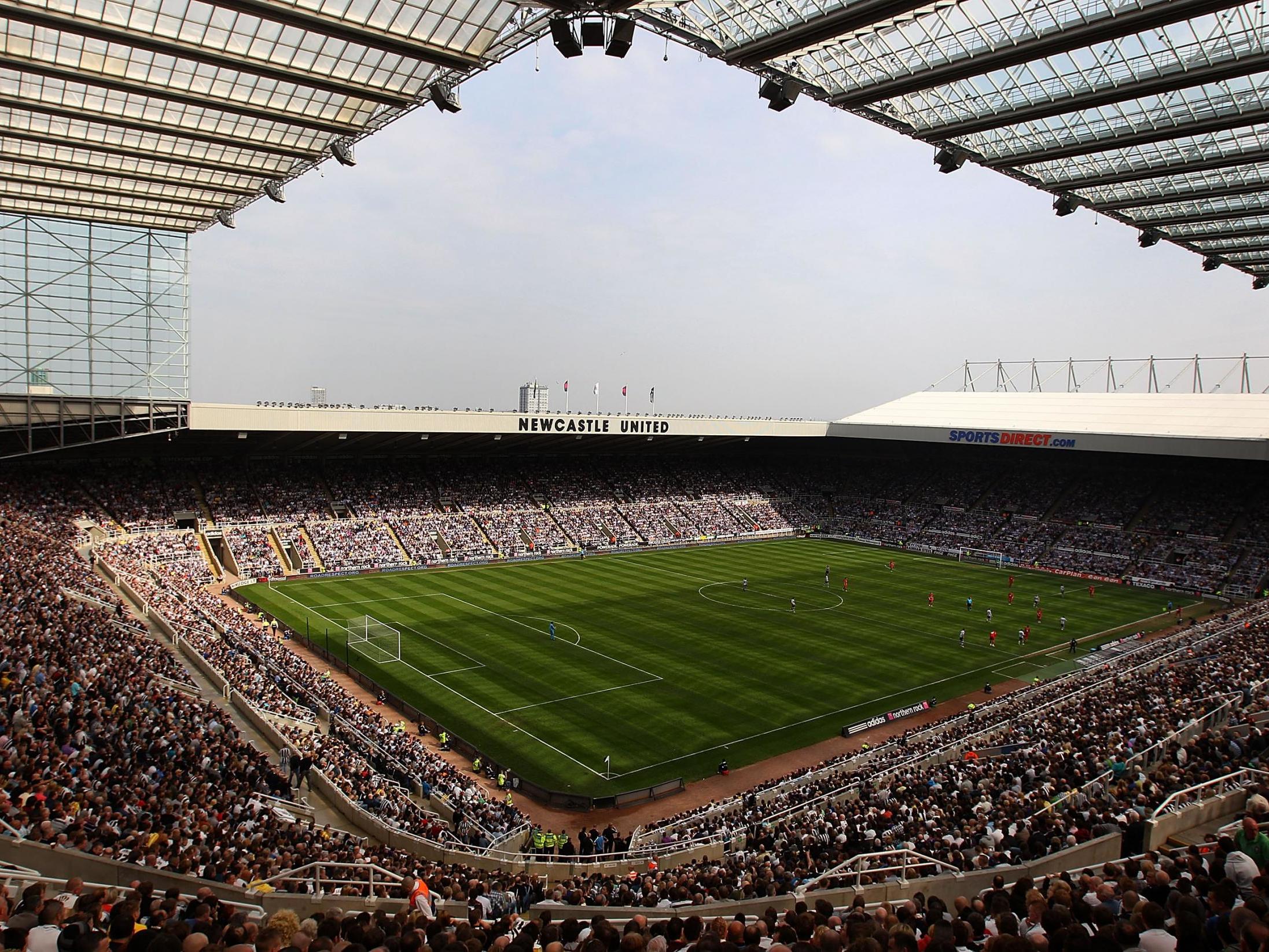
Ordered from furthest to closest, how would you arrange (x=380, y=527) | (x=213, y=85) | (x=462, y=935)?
1. (x=380, y=527)
2. (x=213, y=85)
3. (x=462, y=935)

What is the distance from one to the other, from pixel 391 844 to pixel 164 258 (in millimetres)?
33279

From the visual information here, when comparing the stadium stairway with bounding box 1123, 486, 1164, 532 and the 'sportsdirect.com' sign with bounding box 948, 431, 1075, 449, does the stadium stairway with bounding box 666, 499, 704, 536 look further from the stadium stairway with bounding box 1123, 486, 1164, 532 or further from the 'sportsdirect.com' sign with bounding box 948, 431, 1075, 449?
the stadium stairway with bounding box 1123, 486, 1164, 532

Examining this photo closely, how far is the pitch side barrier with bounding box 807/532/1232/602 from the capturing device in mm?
52188

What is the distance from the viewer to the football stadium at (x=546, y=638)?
9344mm

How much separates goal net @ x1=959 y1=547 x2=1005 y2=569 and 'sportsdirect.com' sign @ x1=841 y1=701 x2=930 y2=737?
113 feet

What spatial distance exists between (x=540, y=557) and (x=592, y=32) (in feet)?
157

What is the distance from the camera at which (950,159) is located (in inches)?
870

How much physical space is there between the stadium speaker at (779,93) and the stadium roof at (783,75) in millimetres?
105

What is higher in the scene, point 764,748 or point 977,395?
point 977,395

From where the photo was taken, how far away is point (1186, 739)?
17.6m

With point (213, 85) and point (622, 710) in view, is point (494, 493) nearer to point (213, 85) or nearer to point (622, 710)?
point (622, 710)

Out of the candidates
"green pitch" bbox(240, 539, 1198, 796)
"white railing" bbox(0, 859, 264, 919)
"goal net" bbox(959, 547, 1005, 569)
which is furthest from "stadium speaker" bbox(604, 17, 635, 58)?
"goal net" bbox(959, 547, 1005, 569)

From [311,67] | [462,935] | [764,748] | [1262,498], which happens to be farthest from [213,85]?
[1262,498]

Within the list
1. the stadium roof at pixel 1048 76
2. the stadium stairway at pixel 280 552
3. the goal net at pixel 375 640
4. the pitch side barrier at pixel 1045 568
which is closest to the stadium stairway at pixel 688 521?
the pitch side barrier at pixel 1045 568
